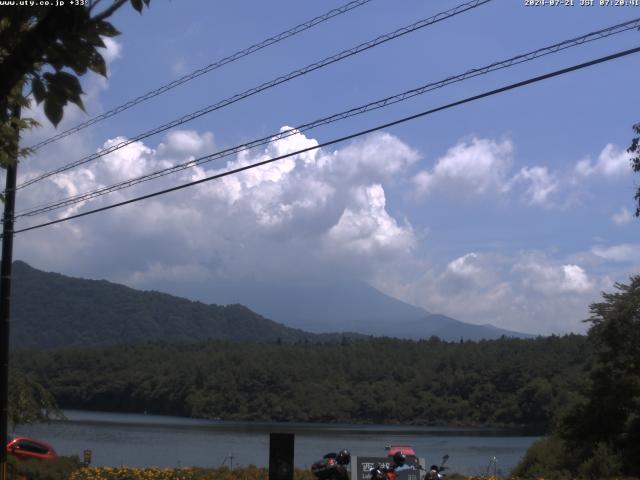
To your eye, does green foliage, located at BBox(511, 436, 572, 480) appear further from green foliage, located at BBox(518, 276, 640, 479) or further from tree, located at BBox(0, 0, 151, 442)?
tree, located at BBox(0, 0, 151, 442)

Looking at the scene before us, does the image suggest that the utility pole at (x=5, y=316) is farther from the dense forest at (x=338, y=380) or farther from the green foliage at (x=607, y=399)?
the dense forest at (x=338, y=380)

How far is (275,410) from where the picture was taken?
239 ft

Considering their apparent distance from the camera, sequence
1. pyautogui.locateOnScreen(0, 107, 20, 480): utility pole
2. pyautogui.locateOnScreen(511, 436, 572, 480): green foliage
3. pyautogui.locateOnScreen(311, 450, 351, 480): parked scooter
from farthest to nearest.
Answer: pyautogui.locateOnScreen(511, 436, 572, 480): green foliage, pyautogui.locateOnScreen(0, 107, 20, 480): utility pole, pyautogui.locateOnScreen(311, 450, 351, 480): parked scooter

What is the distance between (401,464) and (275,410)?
195 ft

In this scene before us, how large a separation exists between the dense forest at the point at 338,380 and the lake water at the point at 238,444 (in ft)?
12.6

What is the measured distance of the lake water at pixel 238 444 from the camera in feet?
110

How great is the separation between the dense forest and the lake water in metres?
3.85

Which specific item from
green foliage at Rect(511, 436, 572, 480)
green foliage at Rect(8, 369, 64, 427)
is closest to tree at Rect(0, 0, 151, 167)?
green foliage at Rect(8, 369, 64, 427)

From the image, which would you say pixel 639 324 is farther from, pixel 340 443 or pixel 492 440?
pixel 492 440

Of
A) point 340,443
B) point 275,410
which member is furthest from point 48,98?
point 275,410

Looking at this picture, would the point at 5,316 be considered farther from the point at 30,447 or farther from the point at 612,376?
the point at 612,376

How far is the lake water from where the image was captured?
1315 inches

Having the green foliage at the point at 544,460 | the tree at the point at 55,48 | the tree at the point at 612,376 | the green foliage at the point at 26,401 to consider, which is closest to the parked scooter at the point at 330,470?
the tree at the point at 55,48

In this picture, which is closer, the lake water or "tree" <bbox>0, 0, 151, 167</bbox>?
"tree" <bbox>0, 0, 151, 167</bbox>
